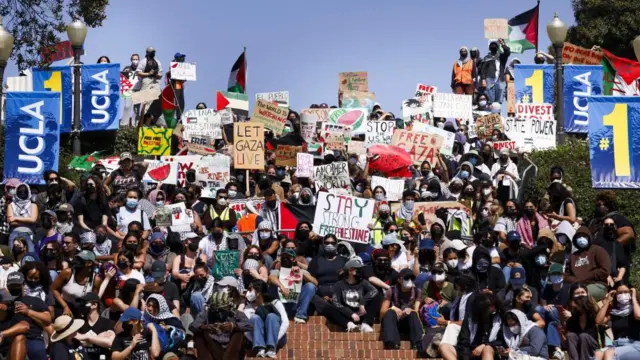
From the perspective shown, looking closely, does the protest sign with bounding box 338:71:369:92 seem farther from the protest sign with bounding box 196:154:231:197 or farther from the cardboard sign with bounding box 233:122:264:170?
the protest sign with bounding box 196:154:231:197

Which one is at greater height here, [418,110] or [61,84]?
[61,84]

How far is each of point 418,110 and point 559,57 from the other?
13.8 ft

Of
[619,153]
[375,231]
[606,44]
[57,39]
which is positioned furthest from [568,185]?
[606,44]

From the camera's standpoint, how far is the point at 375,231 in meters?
27.4

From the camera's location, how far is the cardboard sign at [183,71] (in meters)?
35.1

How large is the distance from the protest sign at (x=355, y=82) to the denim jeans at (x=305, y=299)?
45.6 feet

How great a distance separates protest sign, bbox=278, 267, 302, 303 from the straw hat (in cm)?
323

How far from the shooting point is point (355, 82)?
37500mm

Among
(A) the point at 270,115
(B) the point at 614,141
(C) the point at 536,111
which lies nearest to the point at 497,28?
(C) the point at 536,111

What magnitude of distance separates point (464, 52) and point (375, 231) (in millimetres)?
10575

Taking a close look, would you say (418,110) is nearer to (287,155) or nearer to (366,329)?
(287,155)

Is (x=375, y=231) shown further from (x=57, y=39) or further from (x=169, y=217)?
(x=57, y=39)

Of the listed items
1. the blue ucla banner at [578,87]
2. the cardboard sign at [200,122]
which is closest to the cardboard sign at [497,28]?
the blue ucla banner at [578,87]

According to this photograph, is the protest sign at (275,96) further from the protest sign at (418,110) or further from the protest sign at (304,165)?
the protest sign at (304,165)
